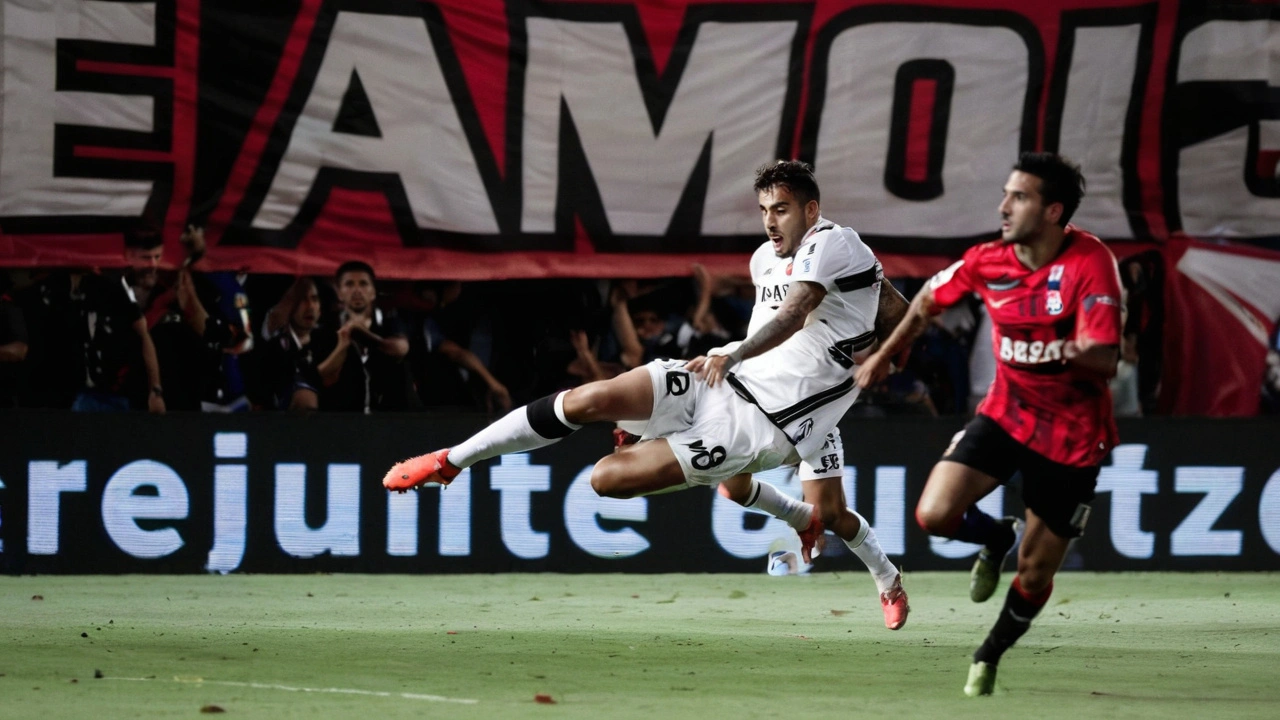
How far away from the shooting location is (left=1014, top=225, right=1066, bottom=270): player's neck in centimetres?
648

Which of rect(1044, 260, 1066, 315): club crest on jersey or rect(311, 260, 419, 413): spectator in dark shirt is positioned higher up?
rect(1044, 260, 1066, 315): club crest on jersey

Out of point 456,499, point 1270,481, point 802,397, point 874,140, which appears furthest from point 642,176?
point 1270,481

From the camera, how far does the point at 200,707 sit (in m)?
5.66

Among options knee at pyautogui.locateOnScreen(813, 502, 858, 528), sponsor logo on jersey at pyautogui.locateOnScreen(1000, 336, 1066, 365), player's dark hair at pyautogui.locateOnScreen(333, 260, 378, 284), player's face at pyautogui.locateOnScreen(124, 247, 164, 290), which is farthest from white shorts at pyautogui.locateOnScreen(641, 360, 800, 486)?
player's face at pyautogui.locateOnScreen(124, 247, 164, 290)

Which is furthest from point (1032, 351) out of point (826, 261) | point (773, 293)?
point (773, 293)

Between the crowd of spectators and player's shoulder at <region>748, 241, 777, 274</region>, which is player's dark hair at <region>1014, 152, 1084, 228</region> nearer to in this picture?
player's shoulder at <region>748, 241, 777, 274</region>

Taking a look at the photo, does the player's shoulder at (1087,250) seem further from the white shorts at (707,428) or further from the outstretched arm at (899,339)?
the white shorts at (707,428)

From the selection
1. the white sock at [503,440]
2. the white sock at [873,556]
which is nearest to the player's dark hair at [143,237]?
the white sock at [503,440]

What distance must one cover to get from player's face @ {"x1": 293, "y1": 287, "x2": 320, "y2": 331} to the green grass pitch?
1.68m

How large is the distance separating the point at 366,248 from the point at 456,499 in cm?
182

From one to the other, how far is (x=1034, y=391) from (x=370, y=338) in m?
5.57

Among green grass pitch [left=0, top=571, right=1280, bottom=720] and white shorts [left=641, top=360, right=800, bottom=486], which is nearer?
green grass pitch [left=0, top=571, right=1280, bottom=720]

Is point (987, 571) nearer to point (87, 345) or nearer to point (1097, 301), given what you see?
point (1097, 301)

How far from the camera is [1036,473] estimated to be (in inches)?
256
